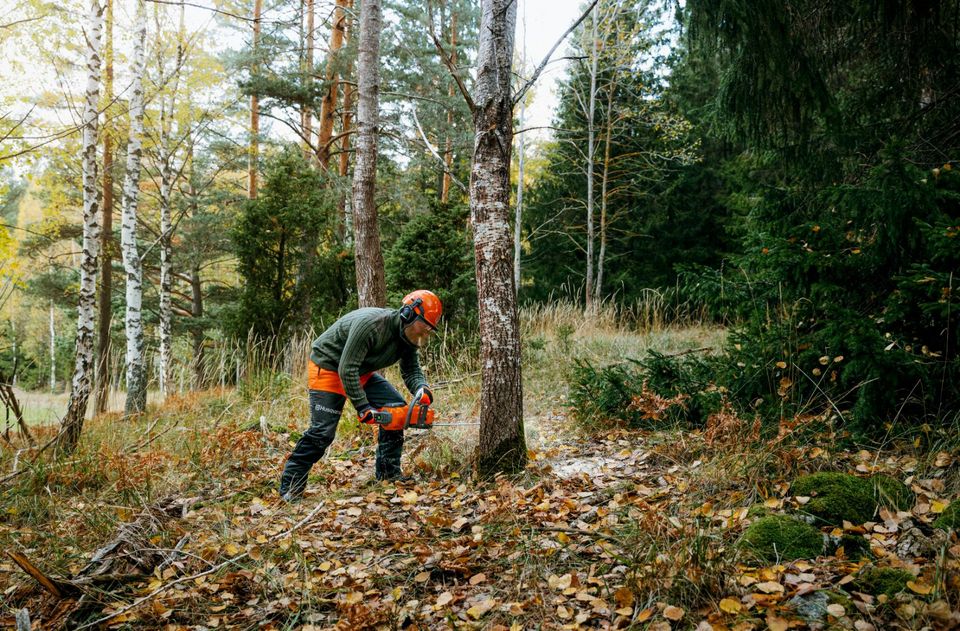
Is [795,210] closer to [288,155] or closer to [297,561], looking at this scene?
[297,561]

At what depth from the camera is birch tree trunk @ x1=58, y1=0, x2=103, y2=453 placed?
18.1ft

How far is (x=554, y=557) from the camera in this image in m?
2.87

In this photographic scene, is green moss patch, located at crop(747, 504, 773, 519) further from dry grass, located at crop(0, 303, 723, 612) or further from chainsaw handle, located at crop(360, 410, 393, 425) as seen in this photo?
chainsaw handle, located at crop(360, 410, 393, 425)

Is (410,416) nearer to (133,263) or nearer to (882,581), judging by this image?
(882,581)

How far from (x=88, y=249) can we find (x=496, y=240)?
245 inches

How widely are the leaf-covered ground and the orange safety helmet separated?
1333 mm

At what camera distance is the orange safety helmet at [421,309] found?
418 centimetres

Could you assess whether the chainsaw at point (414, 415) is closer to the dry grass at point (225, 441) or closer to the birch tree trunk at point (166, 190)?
the dry grass at point (225, 441)

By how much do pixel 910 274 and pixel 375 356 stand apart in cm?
391

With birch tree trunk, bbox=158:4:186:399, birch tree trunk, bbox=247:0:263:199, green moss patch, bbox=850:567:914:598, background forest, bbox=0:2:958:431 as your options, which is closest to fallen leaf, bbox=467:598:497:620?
green moss patch, bbox=850:567:914:598

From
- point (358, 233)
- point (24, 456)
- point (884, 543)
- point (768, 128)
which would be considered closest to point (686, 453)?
point (884, 543)

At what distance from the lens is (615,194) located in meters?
15.2

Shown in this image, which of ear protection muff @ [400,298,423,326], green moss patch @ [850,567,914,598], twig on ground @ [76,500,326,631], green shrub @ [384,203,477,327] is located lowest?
twig on ground @ [76,500,326,631]

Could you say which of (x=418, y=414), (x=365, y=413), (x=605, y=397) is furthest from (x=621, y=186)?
(x=365, y=413)
